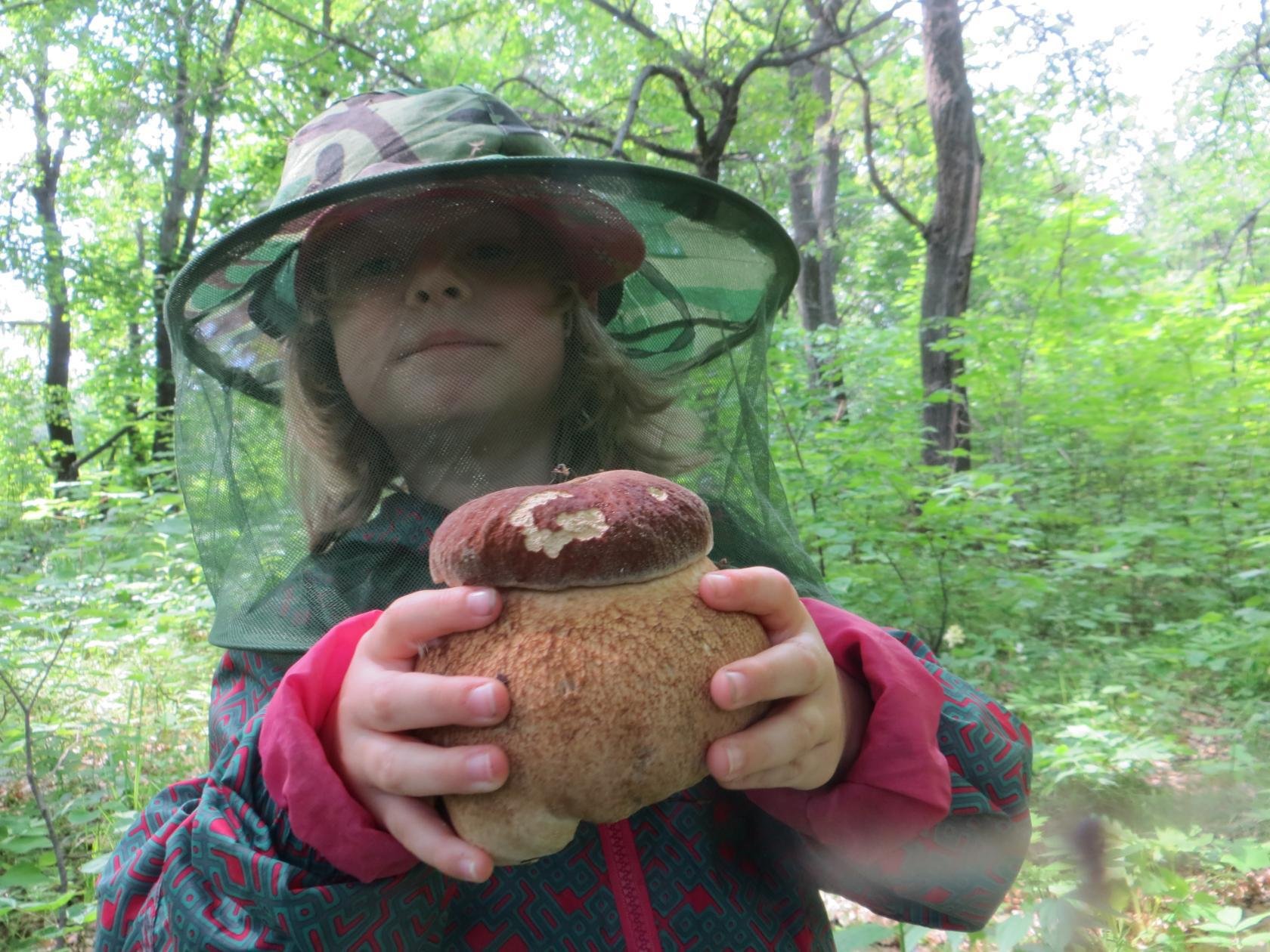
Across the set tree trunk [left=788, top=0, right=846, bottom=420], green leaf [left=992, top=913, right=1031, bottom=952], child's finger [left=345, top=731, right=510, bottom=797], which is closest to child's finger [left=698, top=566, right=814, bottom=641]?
child's finger [left=345, top=731, right=510, bottom=797]

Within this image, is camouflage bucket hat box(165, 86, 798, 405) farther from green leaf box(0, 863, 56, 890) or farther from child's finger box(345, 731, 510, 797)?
green leaf box(0, 863, 56, 890)

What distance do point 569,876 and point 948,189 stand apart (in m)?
6.23

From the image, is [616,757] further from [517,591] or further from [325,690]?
[325,690]

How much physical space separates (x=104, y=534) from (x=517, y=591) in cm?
388

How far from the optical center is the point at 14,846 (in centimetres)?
194

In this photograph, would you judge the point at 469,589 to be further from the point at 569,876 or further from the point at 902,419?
the point at 902,419

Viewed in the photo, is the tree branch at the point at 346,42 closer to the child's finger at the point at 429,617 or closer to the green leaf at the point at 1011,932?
the child's finger at the point at 429,617

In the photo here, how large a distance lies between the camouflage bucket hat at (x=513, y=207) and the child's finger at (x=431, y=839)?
653mm

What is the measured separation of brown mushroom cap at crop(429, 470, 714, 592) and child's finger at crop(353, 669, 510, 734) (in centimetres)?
8

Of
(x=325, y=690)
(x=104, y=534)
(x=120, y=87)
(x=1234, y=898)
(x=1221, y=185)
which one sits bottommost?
(x=1234, y=898)

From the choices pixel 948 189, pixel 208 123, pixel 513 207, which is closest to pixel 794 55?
pixel 948 189

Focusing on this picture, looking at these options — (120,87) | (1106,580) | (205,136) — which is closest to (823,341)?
(1106,580)

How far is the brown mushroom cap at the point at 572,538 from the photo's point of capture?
1.91ft

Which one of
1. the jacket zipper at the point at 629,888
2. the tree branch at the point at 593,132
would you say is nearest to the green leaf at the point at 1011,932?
the jacket zipper at the point at 629,888
